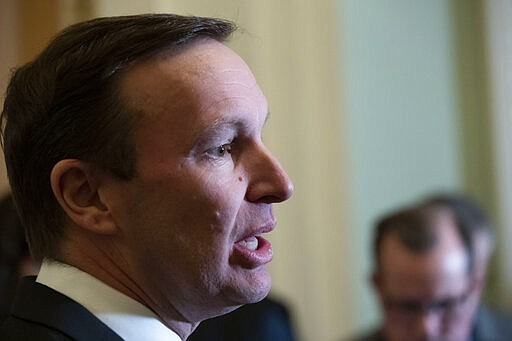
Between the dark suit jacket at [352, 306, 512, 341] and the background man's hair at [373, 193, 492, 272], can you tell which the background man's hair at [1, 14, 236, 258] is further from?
the dark suit jacket at [352, 306, 512, 341]

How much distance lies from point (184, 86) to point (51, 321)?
0.28 m

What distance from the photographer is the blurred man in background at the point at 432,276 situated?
232 cm

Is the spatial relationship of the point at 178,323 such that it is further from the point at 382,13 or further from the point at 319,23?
the point at 382,13

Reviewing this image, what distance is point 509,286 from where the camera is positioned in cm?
345

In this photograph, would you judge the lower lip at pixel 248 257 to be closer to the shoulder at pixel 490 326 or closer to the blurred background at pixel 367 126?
the blurred background at pixel 367 126

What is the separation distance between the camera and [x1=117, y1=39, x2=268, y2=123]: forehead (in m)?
0.91

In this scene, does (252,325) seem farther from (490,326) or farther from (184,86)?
(184,86)

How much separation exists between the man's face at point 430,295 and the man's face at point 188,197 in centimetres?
147

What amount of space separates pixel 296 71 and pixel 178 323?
76.1 inches

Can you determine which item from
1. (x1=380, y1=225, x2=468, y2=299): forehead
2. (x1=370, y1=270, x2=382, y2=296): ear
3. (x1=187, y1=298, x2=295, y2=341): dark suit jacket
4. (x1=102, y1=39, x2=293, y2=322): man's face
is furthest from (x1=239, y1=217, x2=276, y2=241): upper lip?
(x1=370, y1=270, x2=382, y2=296): ear

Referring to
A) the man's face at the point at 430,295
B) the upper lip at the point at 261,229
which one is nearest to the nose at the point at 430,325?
the man's face at the point at 430,295

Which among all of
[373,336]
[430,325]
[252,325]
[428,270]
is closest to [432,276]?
[428,270]

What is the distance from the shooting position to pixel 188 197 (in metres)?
0.91

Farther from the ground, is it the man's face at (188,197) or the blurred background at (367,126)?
the man's face at (188,197)
